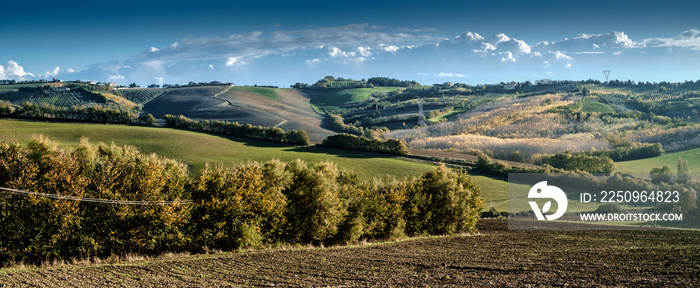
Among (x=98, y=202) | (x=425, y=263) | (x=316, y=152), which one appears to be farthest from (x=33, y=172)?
(x=316, y=152)

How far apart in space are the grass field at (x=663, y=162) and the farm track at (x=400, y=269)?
3277 inches

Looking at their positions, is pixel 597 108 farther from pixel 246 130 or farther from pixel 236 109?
pixel 246 130

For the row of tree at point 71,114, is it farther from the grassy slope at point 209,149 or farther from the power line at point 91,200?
the power line at point 91,200

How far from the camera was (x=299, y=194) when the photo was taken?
41.4 m

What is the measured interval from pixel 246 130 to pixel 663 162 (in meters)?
94.7

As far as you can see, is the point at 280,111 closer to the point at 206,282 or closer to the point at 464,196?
the point at 464,196

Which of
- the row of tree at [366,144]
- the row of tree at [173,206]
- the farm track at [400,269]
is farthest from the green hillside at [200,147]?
the farm track at [400,269]

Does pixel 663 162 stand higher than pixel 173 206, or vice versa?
pixel 173 206

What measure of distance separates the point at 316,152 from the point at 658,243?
6210 cm

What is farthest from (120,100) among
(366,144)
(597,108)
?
(597,108)

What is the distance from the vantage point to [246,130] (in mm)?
101438

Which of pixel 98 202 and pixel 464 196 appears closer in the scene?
pixel 98 202

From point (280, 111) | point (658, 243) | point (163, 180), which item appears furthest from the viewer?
point (280, 111)

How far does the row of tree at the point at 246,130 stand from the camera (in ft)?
325
